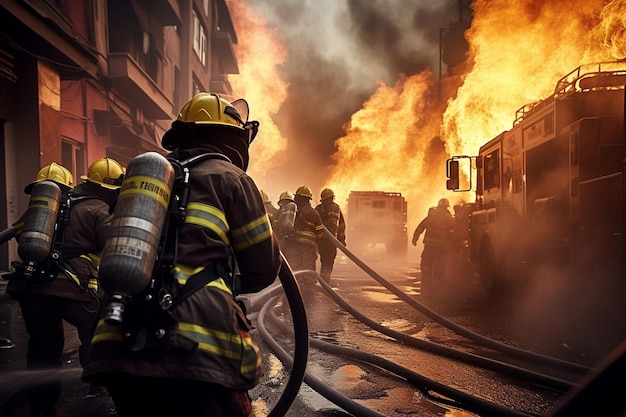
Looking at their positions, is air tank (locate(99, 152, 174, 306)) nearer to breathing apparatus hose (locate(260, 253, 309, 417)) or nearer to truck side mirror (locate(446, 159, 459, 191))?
breathing apparatus hose (locate(260, 253, 309, 417))

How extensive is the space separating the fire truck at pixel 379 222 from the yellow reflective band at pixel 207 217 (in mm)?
19547

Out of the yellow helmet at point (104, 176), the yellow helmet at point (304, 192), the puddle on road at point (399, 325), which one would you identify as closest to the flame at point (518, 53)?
the yellow helmet at point (304, 192)

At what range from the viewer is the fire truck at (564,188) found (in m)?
5.23

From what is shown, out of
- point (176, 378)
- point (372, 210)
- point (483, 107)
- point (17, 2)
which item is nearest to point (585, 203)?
point (176, 378)

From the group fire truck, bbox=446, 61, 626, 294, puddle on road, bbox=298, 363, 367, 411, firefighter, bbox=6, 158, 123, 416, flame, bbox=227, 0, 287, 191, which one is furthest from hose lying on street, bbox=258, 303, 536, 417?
flame, bbox=227, 0, 287, 191

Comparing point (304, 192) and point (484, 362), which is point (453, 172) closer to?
point (304, 192)

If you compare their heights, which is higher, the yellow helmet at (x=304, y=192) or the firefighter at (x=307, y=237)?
the yellow helmet at (x=304, y=192)

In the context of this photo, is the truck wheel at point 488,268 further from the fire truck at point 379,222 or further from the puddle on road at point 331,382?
the fire truck at point 379,222

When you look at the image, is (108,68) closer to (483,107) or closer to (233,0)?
(483,107)

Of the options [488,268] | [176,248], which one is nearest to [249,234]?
[176,248]

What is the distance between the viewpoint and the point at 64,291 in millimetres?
3412

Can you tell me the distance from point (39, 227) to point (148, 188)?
198cm

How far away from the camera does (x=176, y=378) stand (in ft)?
5.47

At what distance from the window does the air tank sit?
24.9 meters
